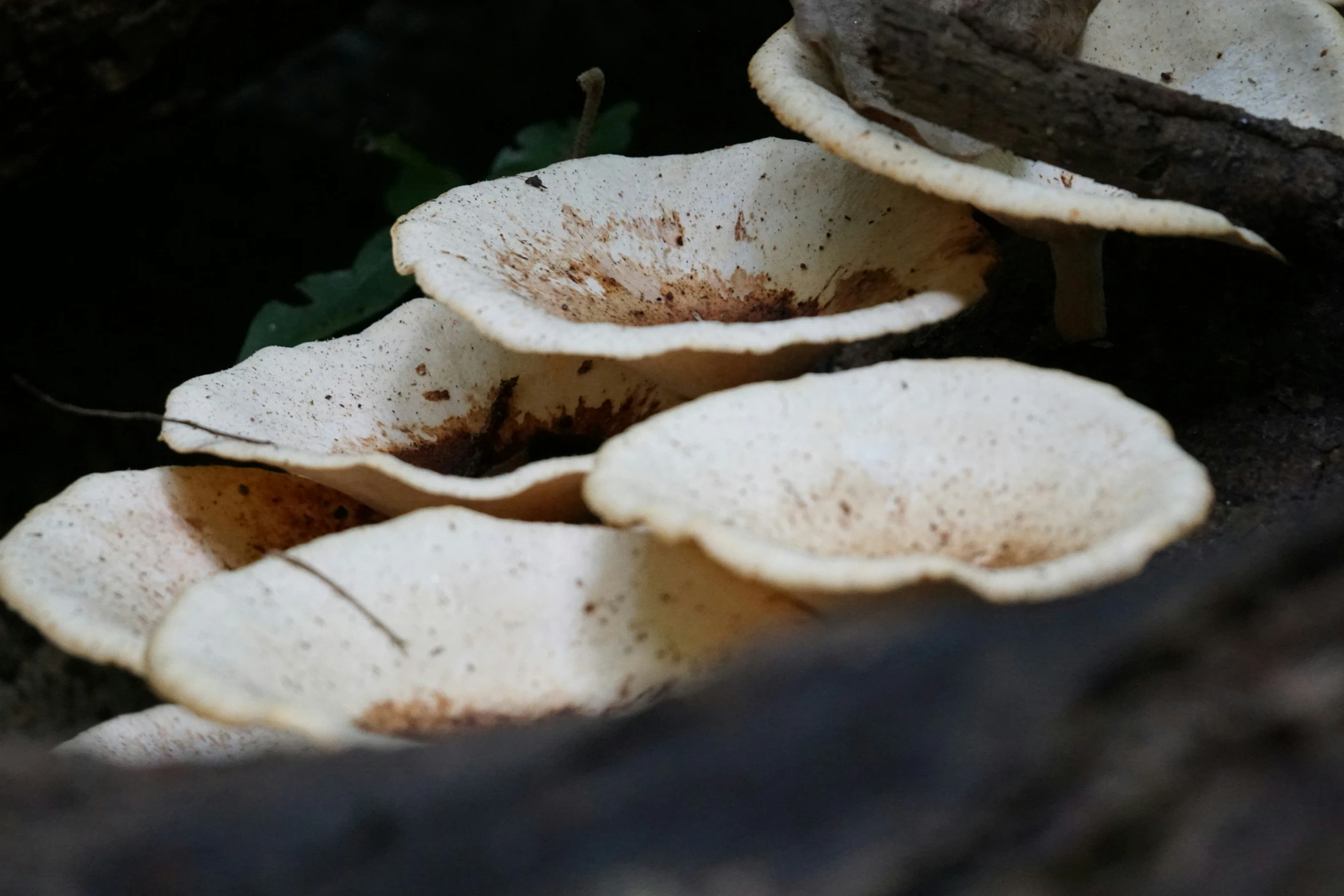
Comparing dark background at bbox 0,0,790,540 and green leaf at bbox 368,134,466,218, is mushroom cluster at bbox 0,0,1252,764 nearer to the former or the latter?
green leaf at bbox 368,134,466,218

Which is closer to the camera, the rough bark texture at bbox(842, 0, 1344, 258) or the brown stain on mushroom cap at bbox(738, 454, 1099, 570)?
the brown stain on mushroom cap at bbox(738, 454, 1099, 570)

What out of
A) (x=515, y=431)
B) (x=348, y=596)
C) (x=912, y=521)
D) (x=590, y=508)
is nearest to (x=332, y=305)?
(x=515, y=431)

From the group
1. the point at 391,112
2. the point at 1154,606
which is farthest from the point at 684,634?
the point at 391,112

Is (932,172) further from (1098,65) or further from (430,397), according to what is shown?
(430,397)

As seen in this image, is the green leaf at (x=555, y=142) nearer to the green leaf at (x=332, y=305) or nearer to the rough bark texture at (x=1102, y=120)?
the green leaf at (x=332, y=305)

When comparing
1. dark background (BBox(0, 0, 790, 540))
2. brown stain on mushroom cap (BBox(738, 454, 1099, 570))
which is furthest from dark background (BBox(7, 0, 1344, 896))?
dark background (BBox(0, 0, 790, 540))

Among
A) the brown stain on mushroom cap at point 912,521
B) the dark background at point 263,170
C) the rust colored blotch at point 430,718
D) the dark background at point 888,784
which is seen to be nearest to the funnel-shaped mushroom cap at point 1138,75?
the brown stain on mushroom cap at point 912,521

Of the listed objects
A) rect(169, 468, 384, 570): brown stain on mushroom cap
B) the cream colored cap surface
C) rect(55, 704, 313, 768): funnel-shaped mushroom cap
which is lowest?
rect(55, 704, 313, 768): funnel-shaped mushroom cap
